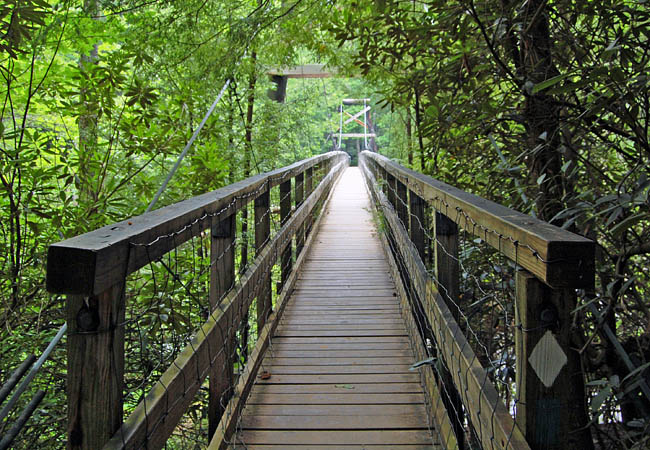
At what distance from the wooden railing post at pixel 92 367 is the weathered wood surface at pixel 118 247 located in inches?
2.0

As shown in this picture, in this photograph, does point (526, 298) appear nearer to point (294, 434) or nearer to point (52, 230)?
point (294, 434)

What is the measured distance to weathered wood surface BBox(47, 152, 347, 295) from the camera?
35.4 inches

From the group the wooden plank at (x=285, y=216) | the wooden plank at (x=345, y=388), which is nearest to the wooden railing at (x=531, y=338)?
the wooden plank at (x=345, y=388)

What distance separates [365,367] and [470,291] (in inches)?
33.6

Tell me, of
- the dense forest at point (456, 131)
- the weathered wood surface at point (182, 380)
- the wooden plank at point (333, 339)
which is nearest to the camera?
the weathered wood surface at point (182, 380)

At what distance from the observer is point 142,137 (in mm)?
3164

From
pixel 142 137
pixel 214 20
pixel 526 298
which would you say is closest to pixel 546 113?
pixel 526 298

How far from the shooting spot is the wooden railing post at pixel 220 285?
182 cm

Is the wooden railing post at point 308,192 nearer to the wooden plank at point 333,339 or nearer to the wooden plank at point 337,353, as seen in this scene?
the wooden plank at point 333,339

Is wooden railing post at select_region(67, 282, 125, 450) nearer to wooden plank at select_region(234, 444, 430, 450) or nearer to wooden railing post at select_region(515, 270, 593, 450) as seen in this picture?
wooden railing post at select_region(515, 270, 593, 450)

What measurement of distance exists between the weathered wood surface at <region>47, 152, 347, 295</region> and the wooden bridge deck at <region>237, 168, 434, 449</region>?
2.93ft

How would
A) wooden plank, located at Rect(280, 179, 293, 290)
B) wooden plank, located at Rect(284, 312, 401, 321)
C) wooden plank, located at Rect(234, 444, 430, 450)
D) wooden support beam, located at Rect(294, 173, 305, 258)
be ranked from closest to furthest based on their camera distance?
wooden plank, located at Rect(234, 444, 430, 450)
wooden plank, located at Rect(284, 312, 401, 321)
wooden plank, located at Rect(280, 179, 293, 290)
wooden support beam, located at Rect(294, 173, 305, 258)

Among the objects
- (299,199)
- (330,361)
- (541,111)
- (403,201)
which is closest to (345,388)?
(330,361)

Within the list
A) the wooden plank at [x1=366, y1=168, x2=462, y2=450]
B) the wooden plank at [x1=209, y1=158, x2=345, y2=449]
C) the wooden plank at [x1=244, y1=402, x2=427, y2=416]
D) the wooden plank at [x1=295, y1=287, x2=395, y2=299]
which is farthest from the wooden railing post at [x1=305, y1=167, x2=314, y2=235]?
the wooden plank at [x1=244, y1=402, x2=427, y2=416]
